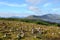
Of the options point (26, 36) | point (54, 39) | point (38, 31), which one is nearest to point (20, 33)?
point (26, 36)

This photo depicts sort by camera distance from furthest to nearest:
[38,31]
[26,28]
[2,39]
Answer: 1. [26,28]
2. [38,31]
3. [2,39]

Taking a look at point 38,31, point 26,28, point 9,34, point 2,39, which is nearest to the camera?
point 2,39

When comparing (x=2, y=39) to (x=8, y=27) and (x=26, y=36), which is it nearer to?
(x=26, y=36)

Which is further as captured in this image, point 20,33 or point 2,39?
point 20,33

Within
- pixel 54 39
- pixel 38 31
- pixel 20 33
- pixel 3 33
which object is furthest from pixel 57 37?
pixel 3 33

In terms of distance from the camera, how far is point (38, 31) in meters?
16.4

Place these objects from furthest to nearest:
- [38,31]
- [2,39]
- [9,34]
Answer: [38,31] → [9,34] → [2,39]

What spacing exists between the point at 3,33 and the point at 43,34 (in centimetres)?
324

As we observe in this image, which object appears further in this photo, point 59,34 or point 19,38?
point 59,34

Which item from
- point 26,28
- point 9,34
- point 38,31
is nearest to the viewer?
point 9,34

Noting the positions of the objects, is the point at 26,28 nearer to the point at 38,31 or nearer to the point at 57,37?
the point at 38,31

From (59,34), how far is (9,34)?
4395mm

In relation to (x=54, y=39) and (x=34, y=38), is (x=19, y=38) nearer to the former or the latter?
(x=34, y=38)

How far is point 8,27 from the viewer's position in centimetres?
1723
